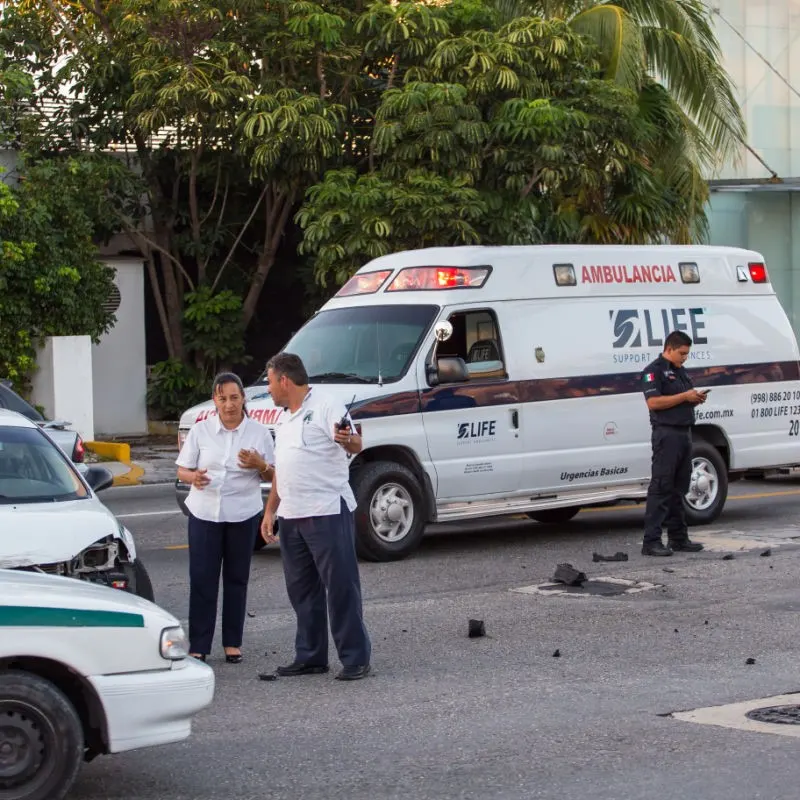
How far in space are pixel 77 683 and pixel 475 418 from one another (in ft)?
23.4

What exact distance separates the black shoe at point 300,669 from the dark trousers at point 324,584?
0.10ft

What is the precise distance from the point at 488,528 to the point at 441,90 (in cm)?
847

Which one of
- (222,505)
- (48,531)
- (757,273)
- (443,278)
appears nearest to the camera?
(48,531)

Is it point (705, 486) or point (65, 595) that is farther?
point (705, 486)

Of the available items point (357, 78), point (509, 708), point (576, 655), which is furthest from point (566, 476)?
point (357, 78)

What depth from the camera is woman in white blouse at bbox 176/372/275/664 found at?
8188 mm

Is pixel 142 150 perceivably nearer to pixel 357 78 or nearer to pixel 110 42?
pixel 110 42

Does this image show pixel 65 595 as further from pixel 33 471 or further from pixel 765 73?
pixel 765 73

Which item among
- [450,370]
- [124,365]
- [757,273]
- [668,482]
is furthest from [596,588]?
[124,365]

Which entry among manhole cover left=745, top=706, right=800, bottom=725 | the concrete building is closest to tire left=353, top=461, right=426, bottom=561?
manhole cover left=745, top=706, right=800, bottom=725

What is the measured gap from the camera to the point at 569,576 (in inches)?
425

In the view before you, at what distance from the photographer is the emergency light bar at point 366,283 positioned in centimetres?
1300

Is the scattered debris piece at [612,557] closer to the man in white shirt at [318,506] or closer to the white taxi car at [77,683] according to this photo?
the man in white shirt at [318,506]

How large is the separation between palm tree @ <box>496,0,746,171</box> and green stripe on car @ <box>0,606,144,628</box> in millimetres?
18678
